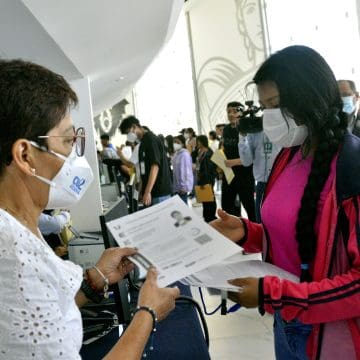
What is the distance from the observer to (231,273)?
109 centimetres

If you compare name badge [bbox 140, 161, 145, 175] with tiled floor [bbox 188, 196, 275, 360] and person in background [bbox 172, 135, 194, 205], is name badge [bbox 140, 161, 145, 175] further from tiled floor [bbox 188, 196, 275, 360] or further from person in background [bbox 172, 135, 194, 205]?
person in background [bbox 172, 135, 194, 205]

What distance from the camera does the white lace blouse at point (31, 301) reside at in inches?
27.1

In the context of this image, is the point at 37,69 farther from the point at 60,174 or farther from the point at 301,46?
the point at 301,46

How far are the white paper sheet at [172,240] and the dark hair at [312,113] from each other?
0.60ft

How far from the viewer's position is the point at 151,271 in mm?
1018

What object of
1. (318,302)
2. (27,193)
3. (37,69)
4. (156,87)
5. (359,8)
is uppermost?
(156,87)

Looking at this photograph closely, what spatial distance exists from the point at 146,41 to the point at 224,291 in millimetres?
4646

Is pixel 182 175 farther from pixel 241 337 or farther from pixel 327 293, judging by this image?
pixel 327 293

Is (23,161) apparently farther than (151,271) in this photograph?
No

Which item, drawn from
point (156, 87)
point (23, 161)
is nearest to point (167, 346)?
point (23, 161)

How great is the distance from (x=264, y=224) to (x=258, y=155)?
2.34 meters

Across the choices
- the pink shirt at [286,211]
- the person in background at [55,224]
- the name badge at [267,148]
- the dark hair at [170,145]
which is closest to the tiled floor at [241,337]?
the person in background at [55,224]

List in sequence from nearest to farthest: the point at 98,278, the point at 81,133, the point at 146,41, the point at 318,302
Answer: the point at 318,302 → the point at 81,133 → the point at 98,278 → the point at 146,41

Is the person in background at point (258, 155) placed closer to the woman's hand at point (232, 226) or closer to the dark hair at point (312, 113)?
the woman's hand at point (232, 226)
